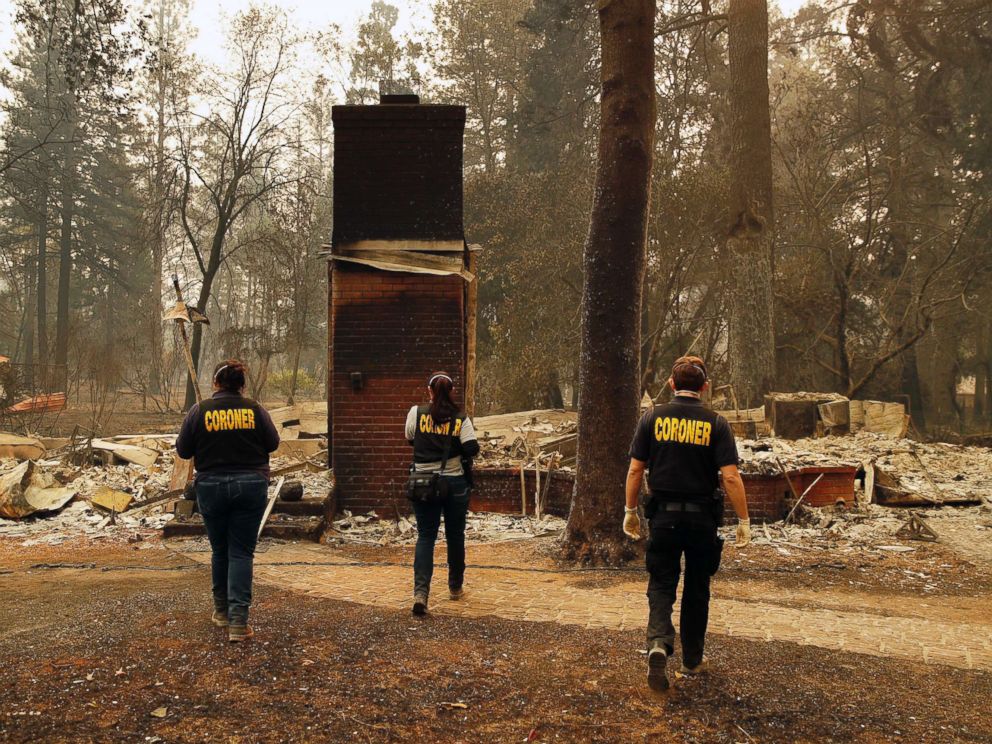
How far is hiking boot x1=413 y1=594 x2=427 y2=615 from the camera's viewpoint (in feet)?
19.5

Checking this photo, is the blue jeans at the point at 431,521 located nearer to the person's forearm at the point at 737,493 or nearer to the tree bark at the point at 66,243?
the person's forearm at the point at 737,493

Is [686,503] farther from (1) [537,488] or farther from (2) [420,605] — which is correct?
(1) [537,488]

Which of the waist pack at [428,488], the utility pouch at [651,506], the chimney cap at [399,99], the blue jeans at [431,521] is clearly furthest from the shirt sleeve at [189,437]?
the chimney cap at [399,99]

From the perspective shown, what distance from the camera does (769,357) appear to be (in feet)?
48.8

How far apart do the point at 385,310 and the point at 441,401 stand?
458 centimetres

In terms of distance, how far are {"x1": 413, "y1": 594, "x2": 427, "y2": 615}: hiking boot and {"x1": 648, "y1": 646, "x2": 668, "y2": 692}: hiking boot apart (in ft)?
6.71

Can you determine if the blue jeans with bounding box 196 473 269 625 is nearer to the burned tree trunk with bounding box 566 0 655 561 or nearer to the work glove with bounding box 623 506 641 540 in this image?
the work glove with bounding box 623 506 641 540

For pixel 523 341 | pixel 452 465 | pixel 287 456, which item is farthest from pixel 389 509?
pixel 523 341

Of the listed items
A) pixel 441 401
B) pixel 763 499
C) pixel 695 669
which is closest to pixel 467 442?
pixel 441 401

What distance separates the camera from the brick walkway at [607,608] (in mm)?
5555

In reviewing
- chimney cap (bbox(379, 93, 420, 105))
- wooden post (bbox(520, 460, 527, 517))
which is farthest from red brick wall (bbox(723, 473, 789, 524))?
chimney cap (bbox(379, 93, 420, 105))

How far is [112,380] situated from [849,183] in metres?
21.0

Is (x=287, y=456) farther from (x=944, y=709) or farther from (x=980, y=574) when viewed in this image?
(x=944, y=709)

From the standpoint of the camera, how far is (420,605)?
5.93 meters
